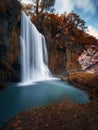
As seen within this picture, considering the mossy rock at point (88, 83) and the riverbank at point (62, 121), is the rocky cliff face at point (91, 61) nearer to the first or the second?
the mossy rock at point (88, 83)

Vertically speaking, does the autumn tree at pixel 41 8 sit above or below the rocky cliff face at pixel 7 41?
above

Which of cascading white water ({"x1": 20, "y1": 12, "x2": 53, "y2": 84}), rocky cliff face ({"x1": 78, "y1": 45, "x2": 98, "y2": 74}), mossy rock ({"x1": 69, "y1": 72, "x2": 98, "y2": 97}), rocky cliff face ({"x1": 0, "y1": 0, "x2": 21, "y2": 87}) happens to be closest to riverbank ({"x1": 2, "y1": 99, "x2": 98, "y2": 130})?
mossy rock ({"x1": 69, "y1": 72, "x2": 98, "y2": 97})

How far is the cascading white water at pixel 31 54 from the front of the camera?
59.2ft

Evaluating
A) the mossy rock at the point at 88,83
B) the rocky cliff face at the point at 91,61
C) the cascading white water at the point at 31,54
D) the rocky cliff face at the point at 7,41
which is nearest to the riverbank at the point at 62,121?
the mossy rock at the point at 88,83

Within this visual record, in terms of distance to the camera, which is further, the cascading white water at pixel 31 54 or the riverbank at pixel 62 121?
the cascading white water at pixel 31 54

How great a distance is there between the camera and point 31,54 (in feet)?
65.7

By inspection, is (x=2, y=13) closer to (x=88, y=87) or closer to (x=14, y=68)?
(x=14, y=68)

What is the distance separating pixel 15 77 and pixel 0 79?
335 centimetres

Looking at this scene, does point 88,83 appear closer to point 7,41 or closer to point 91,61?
point 7,41

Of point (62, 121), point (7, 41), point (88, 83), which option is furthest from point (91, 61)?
point (62, 121)

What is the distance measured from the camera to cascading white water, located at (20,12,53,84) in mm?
18039

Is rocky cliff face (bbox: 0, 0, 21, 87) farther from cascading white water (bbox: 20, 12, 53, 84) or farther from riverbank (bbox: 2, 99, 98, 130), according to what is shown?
riverbank (bbox: 2, 99, 98, 130)

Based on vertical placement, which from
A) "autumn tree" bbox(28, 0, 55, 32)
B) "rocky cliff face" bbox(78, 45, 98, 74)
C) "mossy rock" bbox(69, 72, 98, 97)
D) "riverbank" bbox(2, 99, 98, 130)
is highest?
"autumn tree" bbox(28, 0, 55, 32)

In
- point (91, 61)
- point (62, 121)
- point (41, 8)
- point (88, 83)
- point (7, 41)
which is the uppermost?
point (41, 8)
